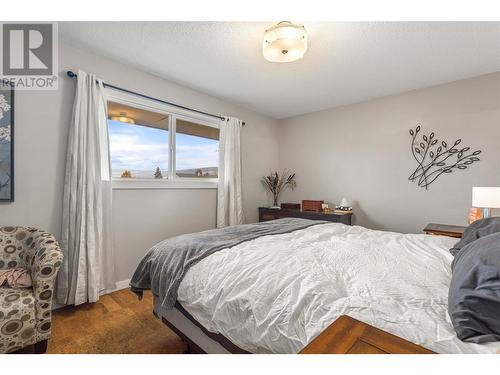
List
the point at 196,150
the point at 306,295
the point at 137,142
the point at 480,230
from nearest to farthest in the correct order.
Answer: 1. the point at 306,295
2. the point at 480,230
3. the point at 137,142
4. the point at 196,150

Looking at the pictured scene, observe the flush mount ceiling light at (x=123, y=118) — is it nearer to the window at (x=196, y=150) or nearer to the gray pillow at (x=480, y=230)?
the window at (x=196, y=150)

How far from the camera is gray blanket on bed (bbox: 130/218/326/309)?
1.37 meters

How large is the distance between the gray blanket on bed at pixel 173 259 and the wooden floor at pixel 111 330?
1.12 ft

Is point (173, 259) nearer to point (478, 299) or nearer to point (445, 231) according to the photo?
point (478, 299)

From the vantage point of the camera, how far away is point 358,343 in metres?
0.60

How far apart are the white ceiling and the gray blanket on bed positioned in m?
1.61

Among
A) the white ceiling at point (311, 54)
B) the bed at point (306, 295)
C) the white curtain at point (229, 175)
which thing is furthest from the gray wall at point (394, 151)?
the bed at point (306, 295)

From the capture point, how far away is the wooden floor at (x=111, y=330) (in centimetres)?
156

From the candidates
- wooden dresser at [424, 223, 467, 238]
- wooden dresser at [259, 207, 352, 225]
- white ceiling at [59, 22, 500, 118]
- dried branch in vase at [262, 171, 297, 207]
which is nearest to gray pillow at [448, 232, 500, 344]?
white ceiling at [59, 22, 500, 118]

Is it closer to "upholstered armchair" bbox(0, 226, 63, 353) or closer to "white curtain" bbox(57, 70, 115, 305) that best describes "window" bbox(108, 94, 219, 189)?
"white curtain" bbox(57, 70, 115, 305)

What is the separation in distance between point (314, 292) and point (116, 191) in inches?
89.3

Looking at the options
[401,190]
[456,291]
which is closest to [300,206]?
[401,190]

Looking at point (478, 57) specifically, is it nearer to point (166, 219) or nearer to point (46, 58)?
point (166, 219)

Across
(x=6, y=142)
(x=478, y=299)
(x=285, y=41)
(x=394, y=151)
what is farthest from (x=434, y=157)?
(x=6, y=142)
